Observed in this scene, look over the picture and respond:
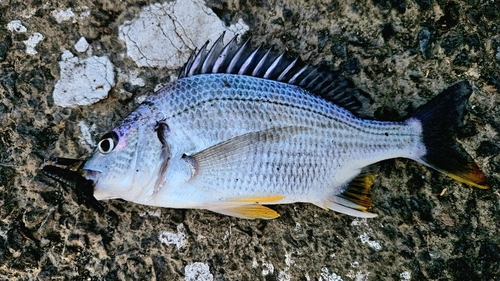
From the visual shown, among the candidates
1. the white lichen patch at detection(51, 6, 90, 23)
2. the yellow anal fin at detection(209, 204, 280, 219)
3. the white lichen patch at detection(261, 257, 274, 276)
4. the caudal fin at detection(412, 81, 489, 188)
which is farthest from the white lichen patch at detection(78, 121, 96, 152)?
the caudal fin at detection(412, 81, 489, 188)

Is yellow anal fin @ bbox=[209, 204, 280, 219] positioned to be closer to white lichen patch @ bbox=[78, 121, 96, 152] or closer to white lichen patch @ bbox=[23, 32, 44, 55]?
white lichen patch @ bbox=[78, 121, 96, 152]

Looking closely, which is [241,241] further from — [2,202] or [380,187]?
[2,202]

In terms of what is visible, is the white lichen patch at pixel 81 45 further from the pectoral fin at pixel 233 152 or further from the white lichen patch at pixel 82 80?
the pectoral fin at pixel 233 152

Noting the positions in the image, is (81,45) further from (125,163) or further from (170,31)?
(125,163)

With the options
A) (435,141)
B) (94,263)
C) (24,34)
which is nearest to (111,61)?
(24,34)

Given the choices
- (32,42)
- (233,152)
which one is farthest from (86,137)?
(233,152)

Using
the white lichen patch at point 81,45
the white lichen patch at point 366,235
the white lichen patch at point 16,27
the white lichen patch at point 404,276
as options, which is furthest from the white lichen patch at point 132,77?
the white lichen patch at point 404,276
